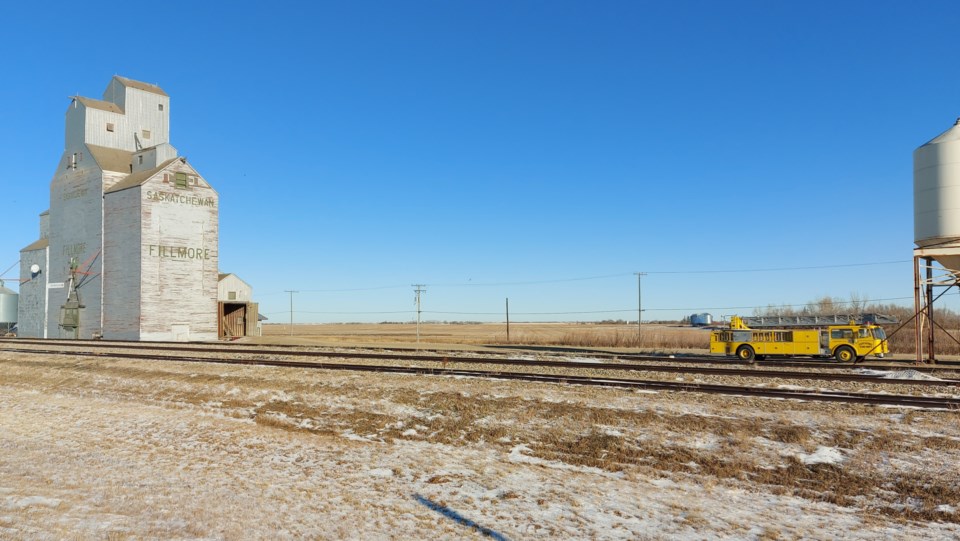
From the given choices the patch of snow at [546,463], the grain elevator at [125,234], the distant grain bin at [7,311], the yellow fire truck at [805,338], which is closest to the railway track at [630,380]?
the patch of snow at [546,463]

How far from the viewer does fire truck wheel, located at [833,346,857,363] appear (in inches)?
1227

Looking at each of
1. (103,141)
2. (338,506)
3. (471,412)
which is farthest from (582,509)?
(103,141)

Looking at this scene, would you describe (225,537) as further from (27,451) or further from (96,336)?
(96,336)

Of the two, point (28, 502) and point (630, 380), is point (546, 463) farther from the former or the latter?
point (630, 380)

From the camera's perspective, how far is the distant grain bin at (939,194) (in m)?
30.3

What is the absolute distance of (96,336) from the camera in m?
52.8

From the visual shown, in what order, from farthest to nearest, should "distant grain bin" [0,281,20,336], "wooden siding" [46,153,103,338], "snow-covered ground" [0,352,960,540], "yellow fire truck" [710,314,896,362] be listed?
"distant grain bin" [0,281,20,336] < "wooden siding" [46,153,103,338] < "yellow fire truck" [710,314,896,362] < "snow-covered ground" [0,352,960,540]

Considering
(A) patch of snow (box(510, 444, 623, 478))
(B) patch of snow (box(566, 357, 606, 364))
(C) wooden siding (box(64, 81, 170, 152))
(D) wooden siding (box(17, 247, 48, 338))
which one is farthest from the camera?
(D) wooden siding (box(17, 247, 48, 338))

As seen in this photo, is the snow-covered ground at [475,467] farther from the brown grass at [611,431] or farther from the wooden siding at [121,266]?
the wooden siding at [121,266]

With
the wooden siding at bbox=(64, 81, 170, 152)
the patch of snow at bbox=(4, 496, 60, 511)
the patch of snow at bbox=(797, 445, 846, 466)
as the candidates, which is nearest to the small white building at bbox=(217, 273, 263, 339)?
the wooden siding at bbox=(64, 81, 170, 152)

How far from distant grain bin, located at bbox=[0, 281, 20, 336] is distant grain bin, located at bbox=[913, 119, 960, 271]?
89511 millimetres

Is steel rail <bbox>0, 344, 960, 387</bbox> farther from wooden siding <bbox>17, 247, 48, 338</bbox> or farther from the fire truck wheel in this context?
wooden siding <bbox>17, 247, 48, 338</bbox>

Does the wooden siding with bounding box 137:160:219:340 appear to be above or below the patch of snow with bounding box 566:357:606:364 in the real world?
above

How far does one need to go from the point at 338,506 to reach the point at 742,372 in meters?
19.0
